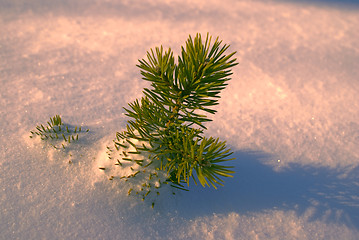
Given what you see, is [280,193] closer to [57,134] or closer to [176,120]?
[176,120]

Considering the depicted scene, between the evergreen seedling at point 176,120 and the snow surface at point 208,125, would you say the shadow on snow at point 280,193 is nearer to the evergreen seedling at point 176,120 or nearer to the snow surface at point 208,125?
the snow surface at point 208,125

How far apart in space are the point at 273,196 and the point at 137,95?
1.74 m

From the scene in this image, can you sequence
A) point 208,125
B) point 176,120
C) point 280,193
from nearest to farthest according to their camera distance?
point 176,120
point 280,193
point 208,125

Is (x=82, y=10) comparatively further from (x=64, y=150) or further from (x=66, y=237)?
(x=66, y=237)

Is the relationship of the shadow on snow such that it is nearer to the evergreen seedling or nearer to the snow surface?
the snow surface

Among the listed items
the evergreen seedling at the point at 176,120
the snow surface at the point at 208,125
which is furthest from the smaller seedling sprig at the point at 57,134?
the evergreen seedling at the point at 176,120

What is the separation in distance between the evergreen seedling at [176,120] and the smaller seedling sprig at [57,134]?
1.26ft

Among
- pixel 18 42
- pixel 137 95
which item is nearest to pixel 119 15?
pixel 18 42

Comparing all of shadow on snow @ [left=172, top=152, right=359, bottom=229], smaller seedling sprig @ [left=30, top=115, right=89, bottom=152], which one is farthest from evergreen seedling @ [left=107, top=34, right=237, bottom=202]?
smaller seedling sprig @ [left=30, top=115, right=89, bottom=152]

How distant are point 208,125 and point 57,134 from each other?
4.57 feet

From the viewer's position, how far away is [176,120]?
2254mm

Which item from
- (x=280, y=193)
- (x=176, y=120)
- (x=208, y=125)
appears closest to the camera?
(x=176, y=120)

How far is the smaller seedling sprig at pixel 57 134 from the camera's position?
2.71 metres

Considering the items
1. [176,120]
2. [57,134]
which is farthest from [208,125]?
[57,134]
